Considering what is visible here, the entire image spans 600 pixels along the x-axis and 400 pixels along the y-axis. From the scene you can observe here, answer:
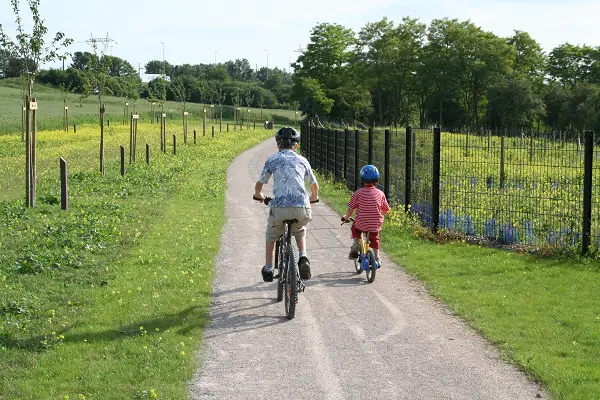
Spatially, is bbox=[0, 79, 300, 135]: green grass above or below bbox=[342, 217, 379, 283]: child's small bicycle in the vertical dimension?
above

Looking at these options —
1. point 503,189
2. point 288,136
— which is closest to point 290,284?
point 288,136

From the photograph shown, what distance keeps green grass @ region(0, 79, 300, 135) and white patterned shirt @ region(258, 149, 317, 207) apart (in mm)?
35096

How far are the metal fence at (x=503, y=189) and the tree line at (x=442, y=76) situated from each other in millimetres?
69835

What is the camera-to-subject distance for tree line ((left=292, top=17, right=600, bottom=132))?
279 feet

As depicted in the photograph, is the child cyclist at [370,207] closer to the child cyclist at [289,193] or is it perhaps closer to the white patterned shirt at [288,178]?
the child cyclist at [289,193]

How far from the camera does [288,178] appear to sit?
789 centimetres

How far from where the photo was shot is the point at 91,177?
23.0m

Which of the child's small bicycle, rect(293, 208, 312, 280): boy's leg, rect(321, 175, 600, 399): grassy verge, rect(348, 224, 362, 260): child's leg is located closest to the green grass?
rect(321, 175, 600, 399): grassy verge

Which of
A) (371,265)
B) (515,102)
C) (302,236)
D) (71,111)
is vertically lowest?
(371,265)

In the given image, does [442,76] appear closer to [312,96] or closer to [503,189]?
[312,96]

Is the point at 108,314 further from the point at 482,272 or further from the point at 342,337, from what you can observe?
the point at 482,272

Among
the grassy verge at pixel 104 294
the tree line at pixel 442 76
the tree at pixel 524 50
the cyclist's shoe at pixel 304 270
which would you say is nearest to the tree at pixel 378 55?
the tree line at pixel 442 76

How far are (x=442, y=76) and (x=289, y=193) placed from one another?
279 ft

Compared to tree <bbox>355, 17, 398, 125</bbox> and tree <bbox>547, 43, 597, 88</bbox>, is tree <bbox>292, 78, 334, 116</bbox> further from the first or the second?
tree <bbox>547, 43, 597, 88</bbox>
